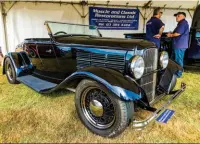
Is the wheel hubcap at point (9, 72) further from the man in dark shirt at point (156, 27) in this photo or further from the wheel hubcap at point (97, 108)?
the man in dark shirt at point (156, 27)

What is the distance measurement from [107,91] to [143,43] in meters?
0.84

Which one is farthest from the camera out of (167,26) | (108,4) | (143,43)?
(167,26)

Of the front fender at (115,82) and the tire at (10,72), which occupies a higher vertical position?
the front fender at (115,82)

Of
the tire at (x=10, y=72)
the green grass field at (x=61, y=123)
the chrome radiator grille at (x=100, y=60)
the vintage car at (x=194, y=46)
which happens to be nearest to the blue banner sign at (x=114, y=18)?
the vintage car at (x=194, y=46)

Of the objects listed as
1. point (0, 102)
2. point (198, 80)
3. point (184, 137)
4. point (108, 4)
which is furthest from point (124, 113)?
point (108, 4)

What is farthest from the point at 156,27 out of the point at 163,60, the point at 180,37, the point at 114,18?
the point at 114,18

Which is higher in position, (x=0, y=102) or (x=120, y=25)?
(x=120, y=25)

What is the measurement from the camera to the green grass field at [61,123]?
6.85ft

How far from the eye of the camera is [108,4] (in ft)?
24.0

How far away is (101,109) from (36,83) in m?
1.56

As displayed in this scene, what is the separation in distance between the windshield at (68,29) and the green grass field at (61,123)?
112cm

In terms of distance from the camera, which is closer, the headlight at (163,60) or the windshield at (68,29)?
the headlight at (163,60)

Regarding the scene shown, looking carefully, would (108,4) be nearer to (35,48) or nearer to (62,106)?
(35,48)

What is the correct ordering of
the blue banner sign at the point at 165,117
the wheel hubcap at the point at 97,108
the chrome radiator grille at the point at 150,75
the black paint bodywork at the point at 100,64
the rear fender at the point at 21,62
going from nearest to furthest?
the black paint bodywork at the point at 100,64 → the wheel hubcap at the point at 97,108 → the blue banner sign at the point at 165,117 → the chrome radiator grille at the point at 150,75 → the rear fender at the point at 21,62
